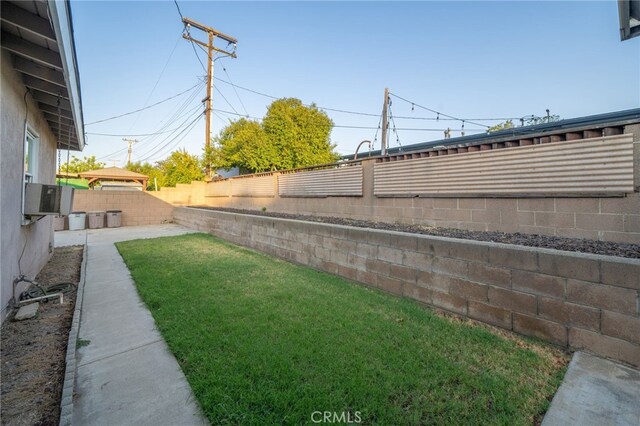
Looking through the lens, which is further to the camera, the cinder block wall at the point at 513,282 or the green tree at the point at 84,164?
the green tree at the point at 84,164

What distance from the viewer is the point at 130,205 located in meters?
14.2

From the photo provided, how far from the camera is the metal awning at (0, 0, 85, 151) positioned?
8.03 feet

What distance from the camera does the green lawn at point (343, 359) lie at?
180cm

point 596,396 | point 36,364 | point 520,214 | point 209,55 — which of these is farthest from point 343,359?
point 209,55

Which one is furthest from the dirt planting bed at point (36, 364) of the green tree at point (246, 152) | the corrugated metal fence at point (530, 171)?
the green tree at point (246, 152)

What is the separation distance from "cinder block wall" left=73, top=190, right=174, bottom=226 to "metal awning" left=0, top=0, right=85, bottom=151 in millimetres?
10993

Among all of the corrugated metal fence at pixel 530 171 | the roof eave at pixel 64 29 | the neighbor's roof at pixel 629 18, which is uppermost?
the neighbor's roof at pixel 629 18

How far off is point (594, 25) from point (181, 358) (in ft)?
35.6

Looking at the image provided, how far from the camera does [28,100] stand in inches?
159

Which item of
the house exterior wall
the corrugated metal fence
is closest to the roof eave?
the house exterior wall

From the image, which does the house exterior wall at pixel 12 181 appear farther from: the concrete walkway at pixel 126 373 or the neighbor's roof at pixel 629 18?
the neighbor's roof at pixel 629 18

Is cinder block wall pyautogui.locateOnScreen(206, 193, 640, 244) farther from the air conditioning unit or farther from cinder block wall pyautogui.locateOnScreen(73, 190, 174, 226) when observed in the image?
cinder block wall pyautogui.locateOnScreen(73, 190, 174, 226)

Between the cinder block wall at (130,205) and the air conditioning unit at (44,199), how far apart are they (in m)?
11.5

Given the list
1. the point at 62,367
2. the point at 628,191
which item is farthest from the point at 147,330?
the point at 628,191
